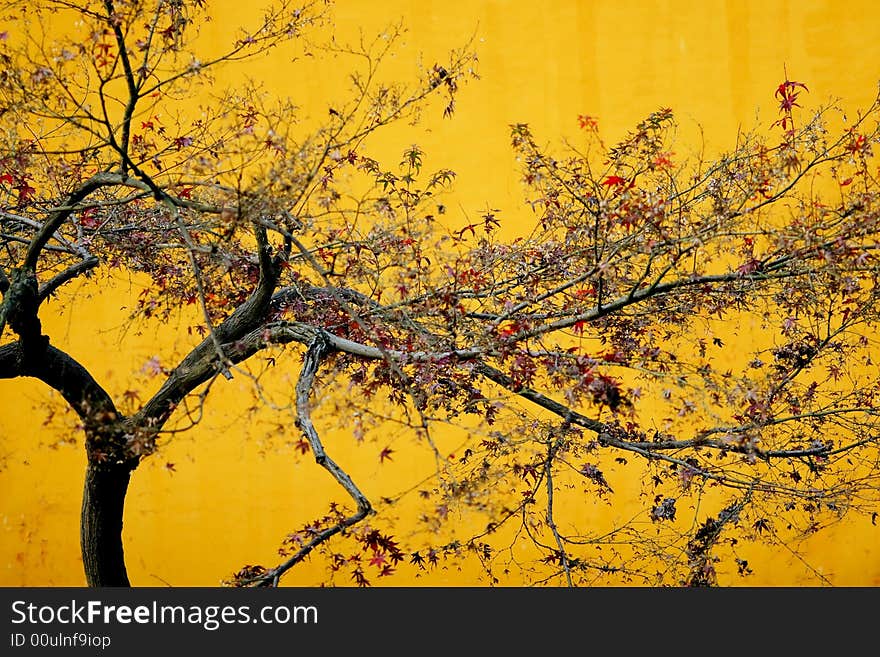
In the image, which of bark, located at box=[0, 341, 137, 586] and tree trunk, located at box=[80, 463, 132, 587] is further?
tree trunk, located at box=[80, 463, 132, 587]

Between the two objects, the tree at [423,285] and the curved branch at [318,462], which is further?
the tree at [423,285]

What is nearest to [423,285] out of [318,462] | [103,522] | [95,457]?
[318,462]

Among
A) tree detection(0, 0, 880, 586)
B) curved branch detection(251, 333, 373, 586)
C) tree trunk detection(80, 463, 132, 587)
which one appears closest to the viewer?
curved branch detection(251, 333, 373, 586)

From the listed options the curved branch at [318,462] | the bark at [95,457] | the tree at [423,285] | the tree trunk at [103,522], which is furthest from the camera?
the tree trunk at [103,522]

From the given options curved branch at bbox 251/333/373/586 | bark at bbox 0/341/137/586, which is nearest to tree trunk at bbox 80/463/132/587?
bark at bbox 0/341/137/586

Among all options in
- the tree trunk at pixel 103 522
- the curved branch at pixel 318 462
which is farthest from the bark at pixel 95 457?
the curved branch at pixel 318 462

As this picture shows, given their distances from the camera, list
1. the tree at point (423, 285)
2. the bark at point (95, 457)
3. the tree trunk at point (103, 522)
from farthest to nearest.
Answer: the tree trunk at point (103, 522) < the bark at point (95, 457) < the tree at point (423, 285)

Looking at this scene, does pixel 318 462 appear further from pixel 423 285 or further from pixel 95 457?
pixel 95 457

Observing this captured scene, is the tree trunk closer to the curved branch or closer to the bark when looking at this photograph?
the bark

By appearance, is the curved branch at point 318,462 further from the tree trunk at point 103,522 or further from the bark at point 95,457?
the tree trunk at point 103,522

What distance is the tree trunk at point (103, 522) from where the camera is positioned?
299cm

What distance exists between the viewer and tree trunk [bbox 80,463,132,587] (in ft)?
9.80
